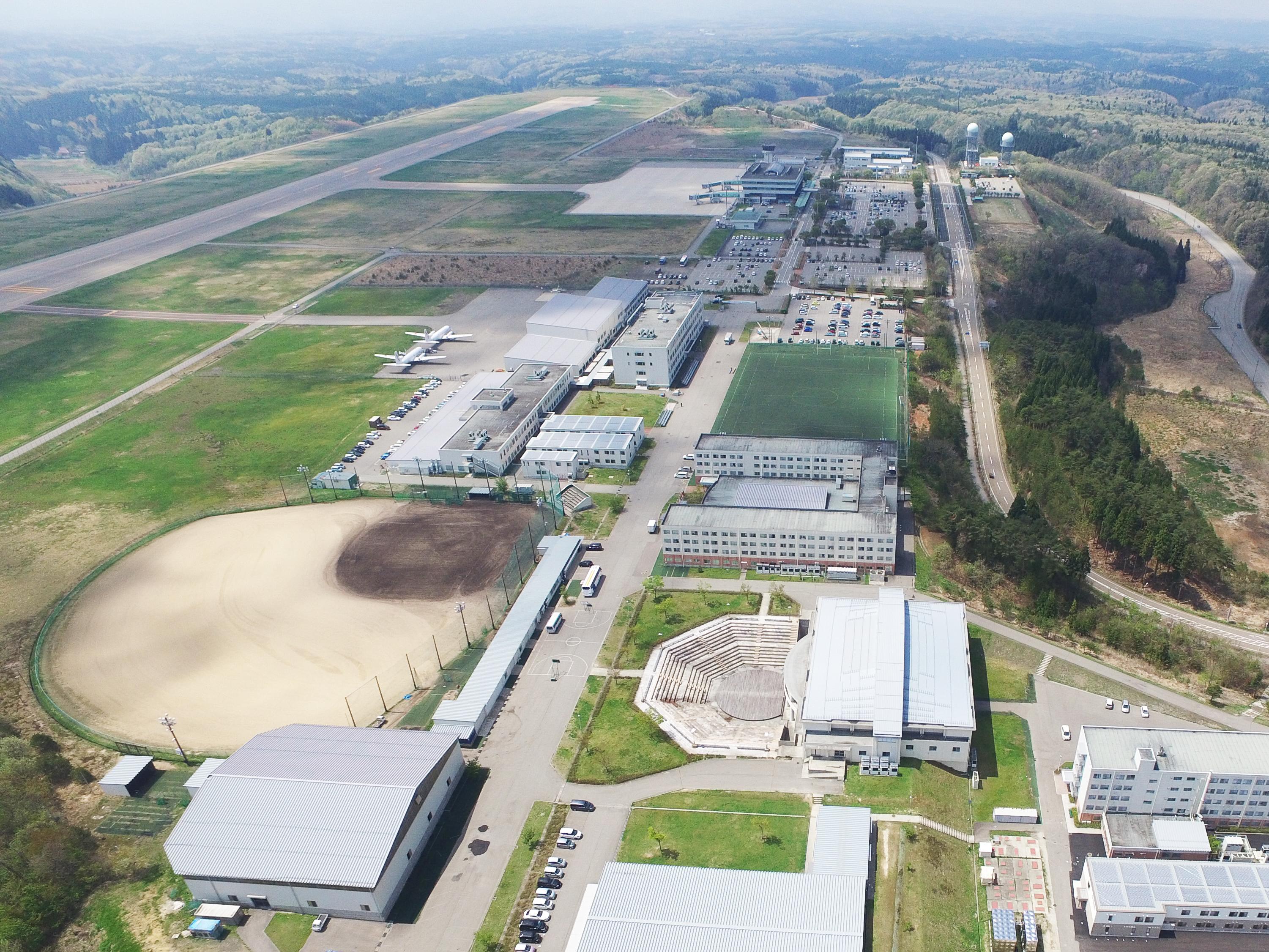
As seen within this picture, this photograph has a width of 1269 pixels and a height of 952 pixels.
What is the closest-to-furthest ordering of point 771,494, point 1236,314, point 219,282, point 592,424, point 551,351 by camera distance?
point 771,494 → point 592,424 → point 551,351 → point 1236,314 → point 219,282

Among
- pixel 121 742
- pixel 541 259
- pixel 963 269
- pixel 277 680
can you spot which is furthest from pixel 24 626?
pixel 963 269

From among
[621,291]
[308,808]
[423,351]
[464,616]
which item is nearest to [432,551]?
[464,616]

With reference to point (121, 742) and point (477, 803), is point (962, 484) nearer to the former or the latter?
point (477, 803)

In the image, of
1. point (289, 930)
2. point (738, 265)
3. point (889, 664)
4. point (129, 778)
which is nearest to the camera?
point (289, 930)

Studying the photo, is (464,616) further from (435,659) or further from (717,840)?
(717,840)

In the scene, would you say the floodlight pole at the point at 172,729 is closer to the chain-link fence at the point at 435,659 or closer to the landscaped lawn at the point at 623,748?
the chain-link fence at the point at 435,659

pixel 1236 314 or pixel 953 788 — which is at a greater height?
pixel 1236 314
